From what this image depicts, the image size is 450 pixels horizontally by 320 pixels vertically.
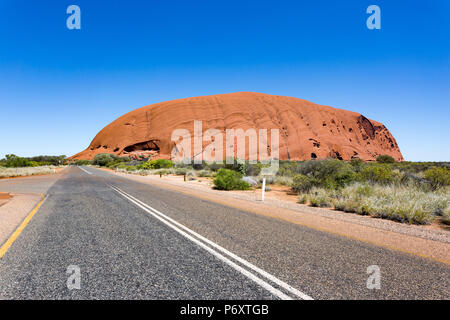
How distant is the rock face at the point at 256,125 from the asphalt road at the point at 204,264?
6440 centimetres

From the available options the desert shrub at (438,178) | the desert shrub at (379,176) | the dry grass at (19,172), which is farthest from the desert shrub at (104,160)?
the desert shrub at (438,178)

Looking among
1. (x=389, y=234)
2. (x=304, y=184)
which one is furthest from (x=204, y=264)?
(x=304, y=184)

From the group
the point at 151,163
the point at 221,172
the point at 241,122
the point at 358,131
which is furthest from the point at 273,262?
the point at 358,131

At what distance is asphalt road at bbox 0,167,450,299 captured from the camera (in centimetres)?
266

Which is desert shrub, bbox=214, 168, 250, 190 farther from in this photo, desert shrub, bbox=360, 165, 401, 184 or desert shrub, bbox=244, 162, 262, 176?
desert shrub, bbox=244, 162, 262, 176

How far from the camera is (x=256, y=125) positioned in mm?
75312

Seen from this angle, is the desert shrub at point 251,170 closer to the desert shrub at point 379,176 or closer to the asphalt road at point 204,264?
the desert shrub at point 379,176

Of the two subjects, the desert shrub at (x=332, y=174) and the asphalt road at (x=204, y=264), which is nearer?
the asphalt road at (x=204, y=264)

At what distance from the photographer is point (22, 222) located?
19.4 ft

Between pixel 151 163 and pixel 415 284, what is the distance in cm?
4506

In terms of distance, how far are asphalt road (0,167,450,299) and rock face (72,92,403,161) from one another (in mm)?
64401

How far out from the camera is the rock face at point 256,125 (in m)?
72.9

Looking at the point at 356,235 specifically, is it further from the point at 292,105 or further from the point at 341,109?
the point at 341,109

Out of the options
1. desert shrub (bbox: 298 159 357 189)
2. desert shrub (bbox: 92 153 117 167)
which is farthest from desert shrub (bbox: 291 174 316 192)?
desert shrub (bbox: 92 153 117 167)
